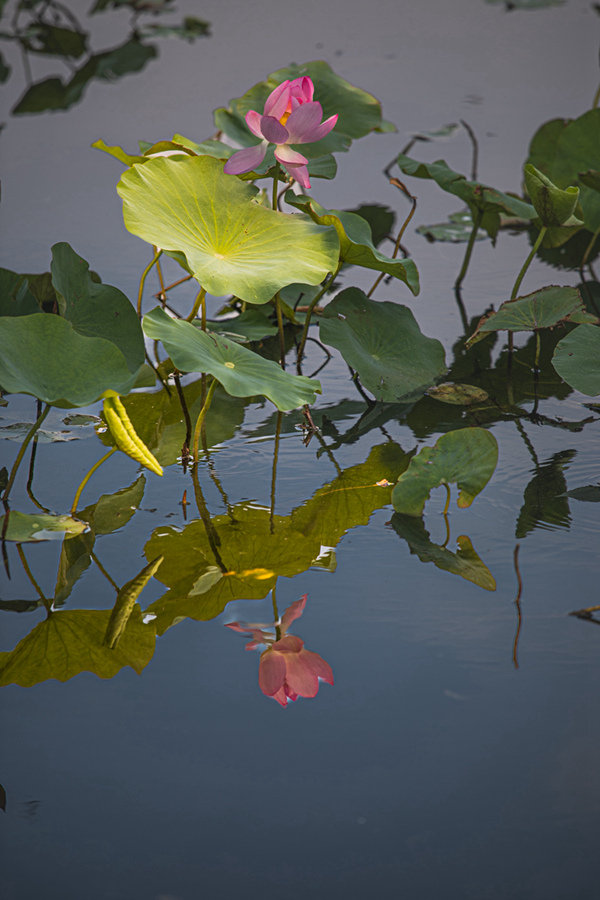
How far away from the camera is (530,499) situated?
1.12m

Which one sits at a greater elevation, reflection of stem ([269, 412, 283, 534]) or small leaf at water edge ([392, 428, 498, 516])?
small leaf at water edge ([392, 428, 498, 516])

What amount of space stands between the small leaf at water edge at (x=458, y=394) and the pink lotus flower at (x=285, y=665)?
597mm

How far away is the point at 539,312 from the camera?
1.38 meters

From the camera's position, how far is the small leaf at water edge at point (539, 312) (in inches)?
53.2

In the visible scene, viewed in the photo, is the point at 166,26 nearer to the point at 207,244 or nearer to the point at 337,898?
the point at 207,244

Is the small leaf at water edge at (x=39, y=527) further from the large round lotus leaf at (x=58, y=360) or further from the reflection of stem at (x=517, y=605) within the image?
the reflection of stem at (x=517, y=605)

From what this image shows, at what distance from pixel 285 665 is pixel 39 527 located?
39 cm

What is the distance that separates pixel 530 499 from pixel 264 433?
430 mm

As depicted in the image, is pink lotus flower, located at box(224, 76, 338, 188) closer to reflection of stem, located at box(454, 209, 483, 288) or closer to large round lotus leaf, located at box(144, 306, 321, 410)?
large round lotus leaf, located at box(144, 306, 321, 410)

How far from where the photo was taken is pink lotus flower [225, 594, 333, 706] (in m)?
0.82

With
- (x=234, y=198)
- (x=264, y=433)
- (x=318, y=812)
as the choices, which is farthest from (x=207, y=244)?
(x=318, y=812)

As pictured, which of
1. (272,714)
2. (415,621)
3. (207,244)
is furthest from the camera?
(207,244)

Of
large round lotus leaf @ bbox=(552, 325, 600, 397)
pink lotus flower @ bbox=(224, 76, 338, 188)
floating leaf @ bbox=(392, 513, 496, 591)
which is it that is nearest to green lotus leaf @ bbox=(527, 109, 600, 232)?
large round lotus leaf @ bbox=(552, 325, 600, 397)

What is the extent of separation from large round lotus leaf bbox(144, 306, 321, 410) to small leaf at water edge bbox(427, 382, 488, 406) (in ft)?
1.11
